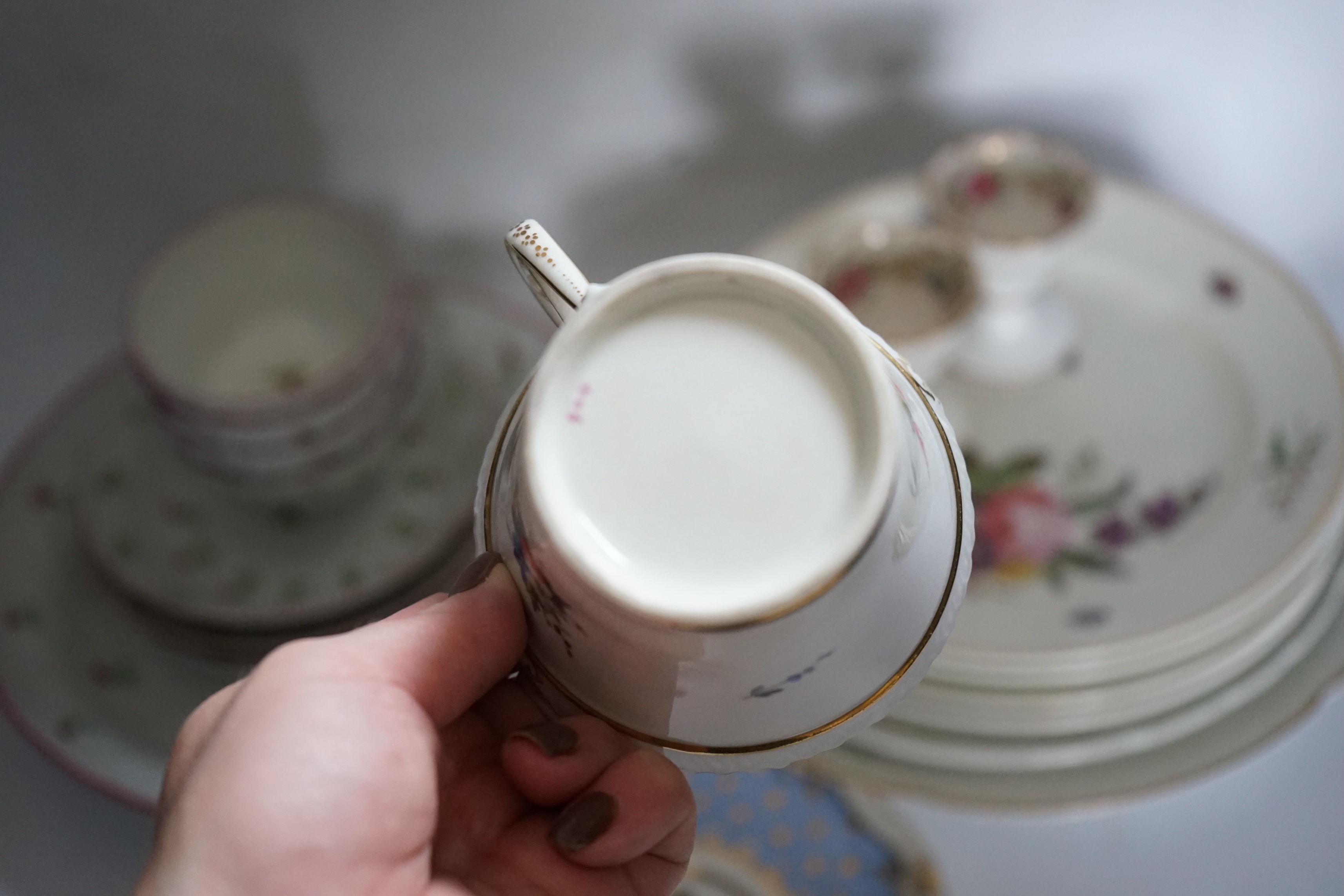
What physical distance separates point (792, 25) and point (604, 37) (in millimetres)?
154

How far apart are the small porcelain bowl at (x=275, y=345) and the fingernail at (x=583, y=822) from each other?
0.40m

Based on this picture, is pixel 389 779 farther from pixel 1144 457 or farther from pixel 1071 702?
pixel 1144 457

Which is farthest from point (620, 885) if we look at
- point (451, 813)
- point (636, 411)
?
point (636, 411)

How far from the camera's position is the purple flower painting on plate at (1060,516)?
0.77 metres

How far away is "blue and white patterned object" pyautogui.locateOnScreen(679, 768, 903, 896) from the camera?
69 cm

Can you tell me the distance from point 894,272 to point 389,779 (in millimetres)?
593

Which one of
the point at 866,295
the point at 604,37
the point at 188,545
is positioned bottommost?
the point at 866,295

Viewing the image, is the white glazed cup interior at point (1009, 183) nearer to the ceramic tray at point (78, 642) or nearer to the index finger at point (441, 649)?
the ceramic tray at point (78, 642)

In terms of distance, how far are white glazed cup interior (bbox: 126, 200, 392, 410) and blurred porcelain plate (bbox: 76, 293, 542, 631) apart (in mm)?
68

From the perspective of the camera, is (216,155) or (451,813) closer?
(451,813)

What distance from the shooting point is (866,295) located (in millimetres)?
848

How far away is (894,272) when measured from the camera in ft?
2.80

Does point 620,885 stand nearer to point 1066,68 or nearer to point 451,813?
point 451,813

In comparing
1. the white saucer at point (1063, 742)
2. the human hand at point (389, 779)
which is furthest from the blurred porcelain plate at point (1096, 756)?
the human hand at point (389, 779)
